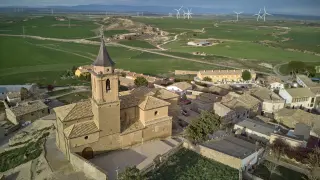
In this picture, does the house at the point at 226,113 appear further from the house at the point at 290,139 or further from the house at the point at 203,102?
the house at the point at 290,139

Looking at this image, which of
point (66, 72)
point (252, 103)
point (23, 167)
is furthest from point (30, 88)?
point (252, 103)

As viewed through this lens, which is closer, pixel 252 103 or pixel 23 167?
pixel 23 167

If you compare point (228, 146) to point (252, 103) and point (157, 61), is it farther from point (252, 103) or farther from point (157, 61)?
point (157, 61)

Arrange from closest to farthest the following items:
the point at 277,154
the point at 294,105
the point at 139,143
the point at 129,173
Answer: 1. the point at 129,173
2. the point at 277,154
3. the point at 139,143
4. the point at 294,105

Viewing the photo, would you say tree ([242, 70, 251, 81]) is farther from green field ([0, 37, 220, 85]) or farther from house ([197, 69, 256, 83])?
green field ([0, 37, 220, 85])

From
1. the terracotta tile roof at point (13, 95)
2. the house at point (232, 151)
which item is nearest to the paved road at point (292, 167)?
the house at point (232, 151)

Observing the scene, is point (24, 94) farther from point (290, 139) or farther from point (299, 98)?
point (299, 98)

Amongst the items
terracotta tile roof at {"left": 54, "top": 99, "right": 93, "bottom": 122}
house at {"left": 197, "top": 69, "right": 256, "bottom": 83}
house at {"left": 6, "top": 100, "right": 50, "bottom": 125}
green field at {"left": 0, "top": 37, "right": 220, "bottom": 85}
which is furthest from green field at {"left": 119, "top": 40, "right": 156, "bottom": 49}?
terracotta tile roof at {"left": 54, "top": 99, "right": 93, "bottom": 122}
